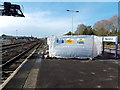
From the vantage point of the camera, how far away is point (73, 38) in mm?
14312

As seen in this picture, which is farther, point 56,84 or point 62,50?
point 62,50

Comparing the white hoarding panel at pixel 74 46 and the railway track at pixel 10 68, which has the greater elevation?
the white hoarding panel at pixel 74 46

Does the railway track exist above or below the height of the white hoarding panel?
below

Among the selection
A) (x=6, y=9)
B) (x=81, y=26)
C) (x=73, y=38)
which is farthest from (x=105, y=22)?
(x=73, y=38)

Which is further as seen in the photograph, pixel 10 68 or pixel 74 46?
pixel 74 46

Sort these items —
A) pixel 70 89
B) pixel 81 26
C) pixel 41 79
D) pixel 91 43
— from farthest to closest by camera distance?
pixel 81 26
pixel 91 43
pixel 41 79
pixel 70 89

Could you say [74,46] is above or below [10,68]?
above

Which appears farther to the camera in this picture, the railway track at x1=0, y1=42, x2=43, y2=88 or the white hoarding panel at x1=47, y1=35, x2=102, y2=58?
the white hoarding panel at x1=47, y1=35, x2=102, y2=58

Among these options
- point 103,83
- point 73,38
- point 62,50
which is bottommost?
point 103,83

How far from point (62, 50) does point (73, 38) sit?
150 centimetres

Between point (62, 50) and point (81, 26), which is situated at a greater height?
point (81, 26)

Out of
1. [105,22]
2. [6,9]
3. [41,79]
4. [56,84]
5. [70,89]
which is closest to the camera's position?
[70,89]

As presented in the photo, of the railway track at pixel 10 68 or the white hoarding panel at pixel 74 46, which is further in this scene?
the white hoarding panel at pixel 74 46

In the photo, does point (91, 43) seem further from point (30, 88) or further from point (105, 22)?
point (105, 22)
